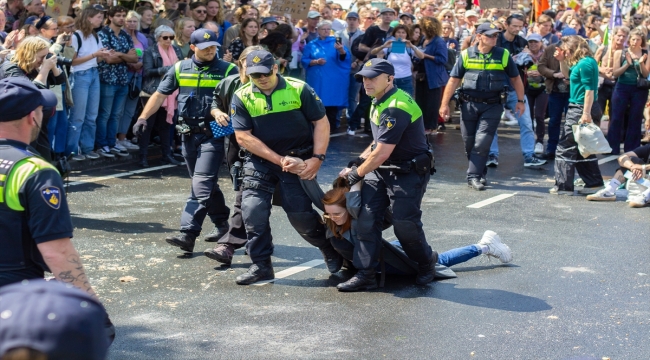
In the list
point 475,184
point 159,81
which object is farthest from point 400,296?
point 159,81

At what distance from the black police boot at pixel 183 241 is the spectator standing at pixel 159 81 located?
4.64m

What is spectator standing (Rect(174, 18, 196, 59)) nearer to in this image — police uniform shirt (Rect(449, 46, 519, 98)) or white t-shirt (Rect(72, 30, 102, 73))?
white t-shirt (Rect(72, 30, 102, 73))

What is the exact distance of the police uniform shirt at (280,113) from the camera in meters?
6.64

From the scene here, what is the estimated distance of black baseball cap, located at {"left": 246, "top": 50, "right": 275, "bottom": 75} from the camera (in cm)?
648

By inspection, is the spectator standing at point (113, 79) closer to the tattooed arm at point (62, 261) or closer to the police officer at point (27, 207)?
the police officer at point (27, 207)

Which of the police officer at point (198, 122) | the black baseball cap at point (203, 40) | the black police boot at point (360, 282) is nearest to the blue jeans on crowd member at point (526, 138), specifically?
the police officer at point (198, 122)

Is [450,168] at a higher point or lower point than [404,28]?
lower

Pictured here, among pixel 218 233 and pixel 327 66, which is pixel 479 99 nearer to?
pixel 218 233

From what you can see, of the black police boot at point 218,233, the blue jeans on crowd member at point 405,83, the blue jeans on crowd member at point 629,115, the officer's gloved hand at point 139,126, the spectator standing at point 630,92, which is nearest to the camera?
the officer's gloved hand at point 139,126

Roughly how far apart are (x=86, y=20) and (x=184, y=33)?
1.32 meters

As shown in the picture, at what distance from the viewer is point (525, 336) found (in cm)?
561

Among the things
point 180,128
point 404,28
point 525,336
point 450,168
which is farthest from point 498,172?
point 525,336

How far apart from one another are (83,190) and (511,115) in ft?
31.0

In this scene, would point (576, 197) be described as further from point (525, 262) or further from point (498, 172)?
point (525, 262)
